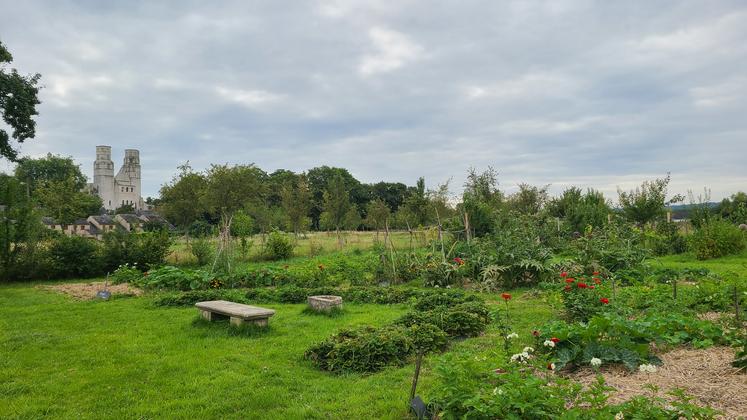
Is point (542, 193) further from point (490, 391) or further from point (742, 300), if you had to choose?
point (490, 391)

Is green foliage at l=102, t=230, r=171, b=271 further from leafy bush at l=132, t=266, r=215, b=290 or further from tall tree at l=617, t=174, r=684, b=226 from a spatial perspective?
tall tree at l=617, t=174, r=684, b=226

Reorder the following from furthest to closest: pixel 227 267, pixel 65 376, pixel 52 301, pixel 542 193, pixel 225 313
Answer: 1. pixel 542 193
2. pixel 227 267
3. pixel 52 301
4. pixel 225 313
5. pixel 65 376

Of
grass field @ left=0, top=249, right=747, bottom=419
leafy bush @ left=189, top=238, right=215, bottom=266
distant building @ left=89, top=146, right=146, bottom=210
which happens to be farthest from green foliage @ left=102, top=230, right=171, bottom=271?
distant building @ left=89, top=146, right=146, bottom=210

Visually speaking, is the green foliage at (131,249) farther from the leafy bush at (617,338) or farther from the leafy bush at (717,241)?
the leafy bush at (717,241)

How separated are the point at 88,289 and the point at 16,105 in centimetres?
699

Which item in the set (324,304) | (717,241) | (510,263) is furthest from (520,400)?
(717,241)

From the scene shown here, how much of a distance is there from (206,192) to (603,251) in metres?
24.6

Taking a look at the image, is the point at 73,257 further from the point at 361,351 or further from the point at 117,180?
the point at 117,180

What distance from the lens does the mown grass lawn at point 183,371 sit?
430cm

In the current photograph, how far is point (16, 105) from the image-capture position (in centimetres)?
1452

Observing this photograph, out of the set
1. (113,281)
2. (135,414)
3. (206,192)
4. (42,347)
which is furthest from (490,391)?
(206,192)

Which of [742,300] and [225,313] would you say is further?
[225,313]

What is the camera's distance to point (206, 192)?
29578 mm

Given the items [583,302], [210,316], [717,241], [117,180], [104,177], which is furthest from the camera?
[117,180]
